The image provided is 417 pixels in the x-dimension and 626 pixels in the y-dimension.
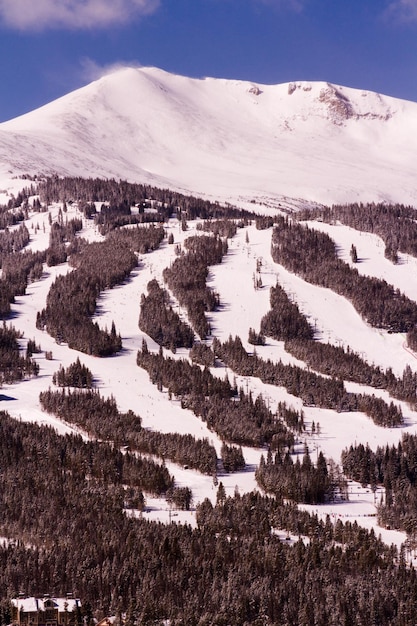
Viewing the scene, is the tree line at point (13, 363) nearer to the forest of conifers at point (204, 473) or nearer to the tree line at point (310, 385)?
the forest of conifers at point (204, 473)

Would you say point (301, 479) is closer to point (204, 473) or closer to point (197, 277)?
point (204, 473)

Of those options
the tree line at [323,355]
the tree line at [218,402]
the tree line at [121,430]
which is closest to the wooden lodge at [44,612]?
the tree line at [121,430]

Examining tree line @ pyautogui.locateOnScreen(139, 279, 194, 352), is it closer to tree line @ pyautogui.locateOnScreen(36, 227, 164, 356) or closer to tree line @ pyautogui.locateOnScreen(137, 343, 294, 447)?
tree line @ pyautogui.locateOnScreen(36, 227, 164, 356)

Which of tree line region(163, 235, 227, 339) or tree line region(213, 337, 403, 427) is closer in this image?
tree line region(213, 337, 403, 427)

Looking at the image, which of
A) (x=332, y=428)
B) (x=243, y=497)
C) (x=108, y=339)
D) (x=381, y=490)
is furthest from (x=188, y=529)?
(x=108, y=339)

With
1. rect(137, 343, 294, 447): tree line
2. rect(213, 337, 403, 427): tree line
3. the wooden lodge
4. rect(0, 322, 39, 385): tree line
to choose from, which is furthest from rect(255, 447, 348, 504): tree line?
rect(0, 322, 39, 385): tree line

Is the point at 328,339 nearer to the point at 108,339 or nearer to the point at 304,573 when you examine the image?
the point at 108,339

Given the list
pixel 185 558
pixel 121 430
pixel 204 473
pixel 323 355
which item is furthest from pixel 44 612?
pixel 323 355

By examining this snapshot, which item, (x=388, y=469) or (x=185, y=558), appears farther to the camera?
(x=388, y=469)
